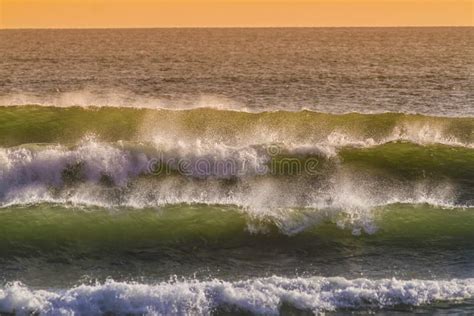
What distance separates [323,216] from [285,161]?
9.62ft

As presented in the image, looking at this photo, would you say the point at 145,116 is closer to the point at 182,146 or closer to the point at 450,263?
the point at 182,146

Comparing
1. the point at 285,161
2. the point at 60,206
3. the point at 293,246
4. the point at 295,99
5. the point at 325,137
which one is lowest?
the point at 293,246

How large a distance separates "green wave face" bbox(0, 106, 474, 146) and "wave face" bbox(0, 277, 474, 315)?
8527 mm

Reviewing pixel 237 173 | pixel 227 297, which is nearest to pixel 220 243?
pixel 227 297

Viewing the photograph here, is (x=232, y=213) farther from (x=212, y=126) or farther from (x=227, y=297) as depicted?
(x=212, y=126)

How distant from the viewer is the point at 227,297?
9.41 metres

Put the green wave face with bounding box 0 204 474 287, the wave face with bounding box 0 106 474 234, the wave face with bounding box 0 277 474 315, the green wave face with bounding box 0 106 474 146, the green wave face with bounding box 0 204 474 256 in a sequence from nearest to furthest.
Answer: the wave face with bounding box 0 277 474 315, the green wave face with bounding box 0 204 474 287, the green wave face with bounding box 0 204 474 256, the wave face with bounding box 0 106 474 234, the green wave face with bounding box 0 106 474 146

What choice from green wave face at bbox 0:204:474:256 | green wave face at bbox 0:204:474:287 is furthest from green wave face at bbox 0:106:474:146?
green wave face at bbox 0:204:474:287

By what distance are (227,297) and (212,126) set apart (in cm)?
1017

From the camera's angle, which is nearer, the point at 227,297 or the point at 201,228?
the point at 227,297

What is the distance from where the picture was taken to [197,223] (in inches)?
485

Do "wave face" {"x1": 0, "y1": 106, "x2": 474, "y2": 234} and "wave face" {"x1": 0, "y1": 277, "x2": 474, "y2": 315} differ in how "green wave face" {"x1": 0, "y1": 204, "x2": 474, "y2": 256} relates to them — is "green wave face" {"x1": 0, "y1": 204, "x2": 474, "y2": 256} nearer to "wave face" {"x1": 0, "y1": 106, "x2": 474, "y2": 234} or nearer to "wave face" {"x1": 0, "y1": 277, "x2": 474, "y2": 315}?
"wave face" {"x1": 0, "y1": 106, "x2": 474, "y2": 234}

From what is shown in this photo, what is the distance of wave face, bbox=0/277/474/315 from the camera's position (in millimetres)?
9188

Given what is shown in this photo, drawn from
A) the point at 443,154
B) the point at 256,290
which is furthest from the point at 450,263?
the point at 443,154
